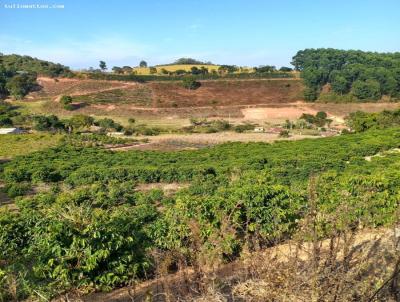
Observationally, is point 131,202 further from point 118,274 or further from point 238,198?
point 118,274

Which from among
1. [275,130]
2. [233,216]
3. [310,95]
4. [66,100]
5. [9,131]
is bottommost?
[275,130]

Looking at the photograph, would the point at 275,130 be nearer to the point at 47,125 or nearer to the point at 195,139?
the point at 195,139

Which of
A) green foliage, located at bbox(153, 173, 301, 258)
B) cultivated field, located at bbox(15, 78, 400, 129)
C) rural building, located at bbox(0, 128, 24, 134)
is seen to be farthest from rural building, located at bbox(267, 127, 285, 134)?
green foliage, located at bbox(153, 173, 301, 258)

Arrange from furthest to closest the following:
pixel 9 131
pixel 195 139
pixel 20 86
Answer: pixel 20 86 < pixel 9 131 < pixel 195 139

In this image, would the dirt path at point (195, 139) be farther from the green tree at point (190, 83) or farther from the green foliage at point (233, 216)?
the green tree at point (190, 83)

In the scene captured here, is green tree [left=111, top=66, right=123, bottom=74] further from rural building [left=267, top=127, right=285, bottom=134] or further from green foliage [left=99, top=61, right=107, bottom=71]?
rural building [left=267, top=127, right=285, bottom=134]

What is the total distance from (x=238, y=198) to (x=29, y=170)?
17016mm

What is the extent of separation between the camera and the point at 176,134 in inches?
1970

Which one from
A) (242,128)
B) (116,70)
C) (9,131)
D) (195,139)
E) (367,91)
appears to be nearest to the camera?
(195,139)

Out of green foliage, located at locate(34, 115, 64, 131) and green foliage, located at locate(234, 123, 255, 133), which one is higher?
green foliage, located at locate(34, 115, 64, 131)

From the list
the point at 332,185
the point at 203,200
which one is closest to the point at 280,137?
the point at 332,185

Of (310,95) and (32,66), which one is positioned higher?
(32,66)

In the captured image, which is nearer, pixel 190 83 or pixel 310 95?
pixel 310 95

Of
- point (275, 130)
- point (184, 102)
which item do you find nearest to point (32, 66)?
point (184, 102)
